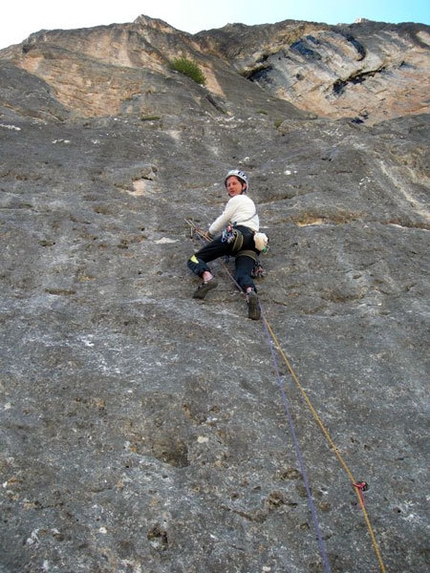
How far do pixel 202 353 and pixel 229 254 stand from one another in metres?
2.33

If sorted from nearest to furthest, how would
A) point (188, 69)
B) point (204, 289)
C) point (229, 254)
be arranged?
point (204, 289) < point (229, 254) < point (188, 69)

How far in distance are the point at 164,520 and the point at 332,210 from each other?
7.39 meters

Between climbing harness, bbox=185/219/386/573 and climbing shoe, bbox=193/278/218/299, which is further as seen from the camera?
climbing shoe, bbox=193/278/218/299

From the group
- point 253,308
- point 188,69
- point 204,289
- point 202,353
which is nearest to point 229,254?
point 204,289

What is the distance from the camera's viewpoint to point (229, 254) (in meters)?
8.18

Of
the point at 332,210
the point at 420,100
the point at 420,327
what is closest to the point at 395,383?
the point at 420,327

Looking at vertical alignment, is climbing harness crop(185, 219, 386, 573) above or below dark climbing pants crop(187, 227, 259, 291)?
below

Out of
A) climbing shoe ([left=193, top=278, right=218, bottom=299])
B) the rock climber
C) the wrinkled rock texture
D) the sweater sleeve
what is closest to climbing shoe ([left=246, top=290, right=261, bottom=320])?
the rock climber

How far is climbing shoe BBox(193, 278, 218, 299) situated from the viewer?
7461 mm

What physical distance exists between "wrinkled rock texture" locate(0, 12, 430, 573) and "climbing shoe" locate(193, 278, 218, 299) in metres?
0.11

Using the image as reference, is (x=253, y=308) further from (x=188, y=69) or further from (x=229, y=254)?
(x=188, y=69)

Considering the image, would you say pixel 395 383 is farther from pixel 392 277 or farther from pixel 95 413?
pixel 95 413

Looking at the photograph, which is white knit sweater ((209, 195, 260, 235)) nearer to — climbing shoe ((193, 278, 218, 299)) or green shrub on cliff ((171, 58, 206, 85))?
climbing shoe ((193, 278, 218, 299))

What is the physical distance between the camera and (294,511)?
4516 millimetres
